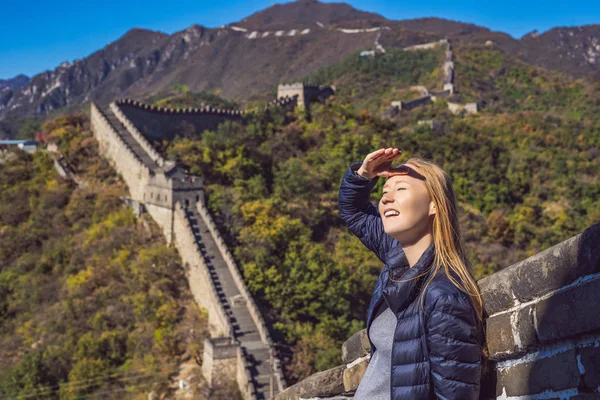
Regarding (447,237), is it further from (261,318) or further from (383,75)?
(383,75)

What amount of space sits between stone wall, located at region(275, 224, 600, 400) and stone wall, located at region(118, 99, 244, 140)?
33947mm

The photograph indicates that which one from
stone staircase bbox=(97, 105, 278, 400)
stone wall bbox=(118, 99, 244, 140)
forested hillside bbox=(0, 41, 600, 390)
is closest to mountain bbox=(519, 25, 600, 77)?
forested hillside bbox=(0, 41, 600, 390)

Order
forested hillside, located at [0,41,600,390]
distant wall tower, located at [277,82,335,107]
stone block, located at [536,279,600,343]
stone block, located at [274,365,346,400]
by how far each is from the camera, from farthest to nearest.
A: distant wall tower, located at [277,82,335,107], forested hillside, located at [0,41,600,390], stone block, located at [274,365,346,400], stone block, located at [536,279,600,343]

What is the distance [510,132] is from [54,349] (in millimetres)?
39424

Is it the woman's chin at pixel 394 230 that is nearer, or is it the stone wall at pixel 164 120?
the woman's chin at pixel 394 230

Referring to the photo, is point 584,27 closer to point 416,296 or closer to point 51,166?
point 51,166

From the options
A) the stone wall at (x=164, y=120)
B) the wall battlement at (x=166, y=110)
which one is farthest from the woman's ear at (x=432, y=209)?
the wall battlement at (x=166, y=110)

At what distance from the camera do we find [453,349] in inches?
105

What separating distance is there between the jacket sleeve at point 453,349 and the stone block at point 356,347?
167 cm

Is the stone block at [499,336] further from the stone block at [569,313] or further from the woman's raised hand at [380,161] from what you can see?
the woman's raised hand at [380,161]

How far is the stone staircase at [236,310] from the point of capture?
60.4 feet

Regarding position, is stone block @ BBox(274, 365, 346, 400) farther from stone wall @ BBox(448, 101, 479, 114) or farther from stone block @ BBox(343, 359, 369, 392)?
stone wall @ BBox(448, 101, 479, 114)

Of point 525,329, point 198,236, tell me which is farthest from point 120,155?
point 525,329

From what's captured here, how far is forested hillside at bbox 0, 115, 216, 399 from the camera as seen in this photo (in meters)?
20.6
